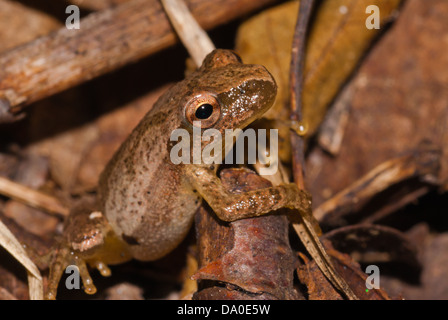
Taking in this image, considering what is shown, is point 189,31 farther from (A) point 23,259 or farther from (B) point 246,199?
(A) point 23,259

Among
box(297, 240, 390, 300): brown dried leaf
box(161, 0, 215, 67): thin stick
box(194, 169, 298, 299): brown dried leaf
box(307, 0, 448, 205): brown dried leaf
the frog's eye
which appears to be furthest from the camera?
box(307, 0, 448, 205): brown dried leaf

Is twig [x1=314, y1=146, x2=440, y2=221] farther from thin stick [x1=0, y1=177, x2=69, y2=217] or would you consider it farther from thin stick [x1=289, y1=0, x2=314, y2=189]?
thin stick [x1=0, y1=177, x2=69, y2=217]

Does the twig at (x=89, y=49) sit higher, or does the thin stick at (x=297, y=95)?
the twig at (x=89, y=49)

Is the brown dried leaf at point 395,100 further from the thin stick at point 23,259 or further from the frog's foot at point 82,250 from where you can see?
the thin stick at point 23,259

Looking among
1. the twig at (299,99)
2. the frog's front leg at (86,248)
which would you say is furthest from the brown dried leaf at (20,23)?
the twig at (299,99)

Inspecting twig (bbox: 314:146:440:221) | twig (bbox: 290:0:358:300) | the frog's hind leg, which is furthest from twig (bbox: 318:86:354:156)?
the frog's hind leg
